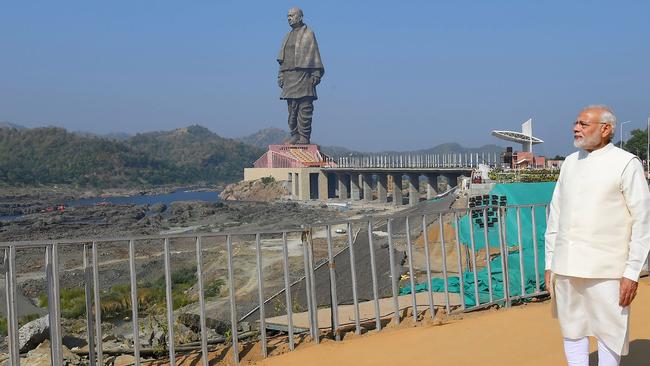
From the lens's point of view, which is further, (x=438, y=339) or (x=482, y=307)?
(x=482, y=307)

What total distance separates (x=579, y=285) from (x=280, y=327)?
3.02 meters

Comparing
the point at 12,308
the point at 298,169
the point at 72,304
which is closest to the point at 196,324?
the point at 12,308

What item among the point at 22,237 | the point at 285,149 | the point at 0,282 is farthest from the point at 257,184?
the point at 0,282

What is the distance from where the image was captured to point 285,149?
64.6 metres

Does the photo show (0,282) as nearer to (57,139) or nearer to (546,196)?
(546,196)

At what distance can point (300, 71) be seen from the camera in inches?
2489

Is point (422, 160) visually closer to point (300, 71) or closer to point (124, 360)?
point (300, 71)

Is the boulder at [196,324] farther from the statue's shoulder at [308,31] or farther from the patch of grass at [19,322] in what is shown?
the statue's shoulder at [308,31]

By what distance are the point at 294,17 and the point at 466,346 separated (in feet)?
203

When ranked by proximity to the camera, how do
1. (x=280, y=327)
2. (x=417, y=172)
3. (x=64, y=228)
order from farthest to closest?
1. (x=417, y=172)
2. (x=64, y=228)
3. (x=280, y=327)

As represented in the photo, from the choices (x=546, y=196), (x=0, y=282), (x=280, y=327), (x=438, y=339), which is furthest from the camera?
(x=0, y=282)

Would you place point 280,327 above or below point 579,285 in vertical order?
below

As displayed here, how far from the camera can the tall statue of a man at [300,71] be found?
2482 inches

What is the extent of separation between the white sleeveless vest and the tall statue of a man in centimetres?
6018
